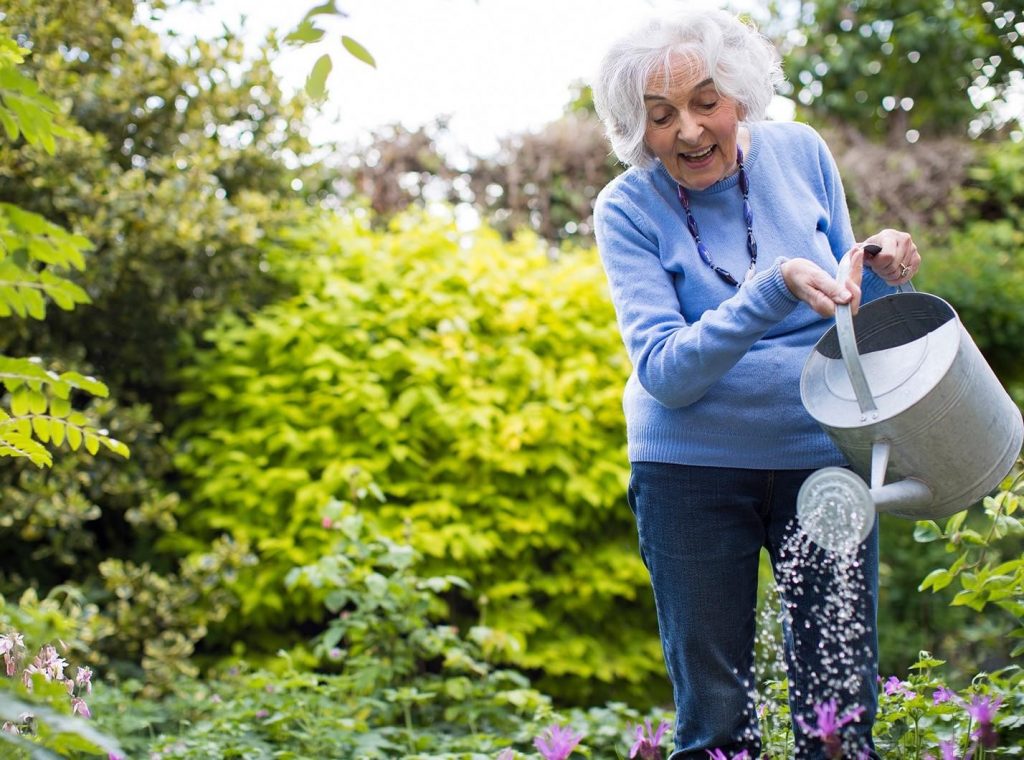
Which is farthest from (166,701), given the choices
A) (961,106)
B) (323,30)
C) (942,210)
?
(961,106)

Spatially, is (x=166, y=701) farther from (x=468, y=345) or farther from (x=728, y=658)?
(x=728, y=658)

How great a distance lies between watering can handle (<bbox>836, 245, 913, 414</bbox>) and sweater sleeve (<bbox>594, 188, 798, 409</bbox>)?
83 millimetres

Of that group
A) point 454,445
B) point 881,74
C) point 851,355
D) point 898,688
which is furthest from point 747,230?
point 881,74

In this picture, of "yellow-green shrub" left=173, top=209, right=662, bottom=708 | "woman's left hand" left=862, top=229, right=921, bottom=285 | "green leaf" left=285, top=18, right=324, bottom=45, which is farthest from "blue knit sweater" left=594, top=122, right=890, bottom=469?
"yellow-green shrub" left=173, top=209, right=662, bottom=708

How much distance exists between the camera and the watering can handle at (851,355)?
1.72 metres

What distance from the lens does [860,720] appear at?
2.02 m

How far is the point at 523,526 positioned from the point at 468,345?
0.72 meters

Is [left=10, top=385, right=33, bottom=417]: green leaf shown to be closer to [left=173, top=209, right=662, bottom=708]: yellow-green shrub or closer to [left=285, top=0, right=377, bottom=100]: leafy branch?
[left=285, top=0, right=377, bottom=100]: leafy branch

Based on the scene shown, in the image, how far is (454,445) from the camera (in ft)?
14.1

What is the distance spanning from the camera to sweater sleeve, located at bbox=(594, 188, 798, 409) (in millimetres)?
1794

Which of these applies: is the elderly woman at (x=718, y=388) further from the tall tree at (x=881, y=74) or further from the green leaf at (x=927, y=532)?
the tall tree at (x=881, y=74)

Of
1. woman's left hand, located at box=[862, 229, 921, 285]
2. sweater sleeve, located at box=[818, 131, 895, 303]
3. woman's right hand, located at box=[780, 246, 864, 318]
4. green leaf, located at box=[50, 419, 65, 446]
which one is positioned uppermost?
sweater sleeve, located at box=[818, 131, 895, 303]

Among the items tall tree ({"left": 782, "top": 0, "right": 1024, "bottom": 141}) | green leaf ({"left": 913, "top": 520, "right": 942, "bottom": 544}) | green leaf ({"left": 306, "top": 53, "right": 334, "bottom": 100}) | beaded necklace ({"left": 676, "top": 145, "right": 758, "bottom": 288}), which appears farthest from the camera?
tall tree ({"left": 782, "top": 0, "right": 1024, "bottom": 141})

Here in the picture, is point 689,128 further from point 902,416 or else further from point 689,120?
point 902,416
